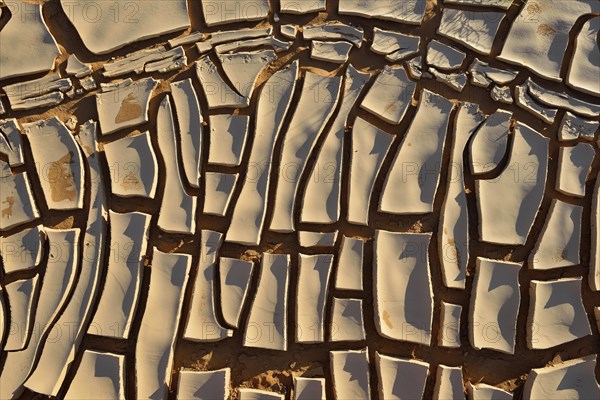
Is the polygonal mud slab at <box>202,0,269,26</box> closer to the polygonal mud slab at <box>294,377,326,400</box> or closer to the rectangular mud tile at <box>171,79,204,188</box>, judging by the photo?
the rectangular mud tile at <box>171,79,204,188</box>

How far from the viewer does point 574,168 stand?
9.09 feet

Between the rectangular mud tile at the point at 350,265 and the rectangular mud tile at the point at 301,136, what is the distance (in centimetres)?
29

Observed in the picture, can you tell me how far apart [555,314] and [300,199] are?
55.3 inches

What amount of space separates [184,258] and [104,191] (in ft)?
1.79

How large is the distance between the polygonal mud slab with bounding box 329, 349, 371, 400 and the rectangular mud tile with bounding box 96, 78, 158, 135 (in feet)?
5.12

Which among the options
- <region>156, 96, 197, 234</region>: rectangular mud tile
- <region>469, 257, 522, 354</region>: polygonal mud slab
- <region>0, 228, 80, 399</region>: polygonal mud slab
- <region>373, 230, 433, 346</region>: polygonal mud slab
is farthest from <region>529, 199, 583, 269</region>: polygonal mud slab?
<region>0, 228, 80, 399</region>: polygonal mud slab

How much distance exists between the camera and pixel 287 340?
8.73ft

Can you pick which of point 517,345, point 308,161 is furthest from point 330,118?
point 517,345

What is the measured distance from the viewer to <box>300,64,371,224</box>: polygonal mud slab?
8.86ft

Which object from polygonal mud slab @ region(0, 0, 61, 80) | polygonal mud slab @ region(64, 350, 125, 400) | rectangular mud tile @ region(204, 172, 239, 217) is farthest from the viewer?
polygonal mud slab @ region(0, 0, 61, 80)

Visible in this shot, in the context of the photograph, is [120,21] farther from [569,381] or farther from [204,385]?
[569,381]

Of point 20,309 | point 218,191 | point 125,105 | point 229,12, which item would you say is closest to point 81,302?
point 20,309

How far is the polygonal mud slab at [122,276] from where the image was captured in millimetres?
2623

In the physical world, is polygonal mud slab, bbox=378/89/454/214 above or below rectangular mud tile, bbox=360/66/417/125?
below
